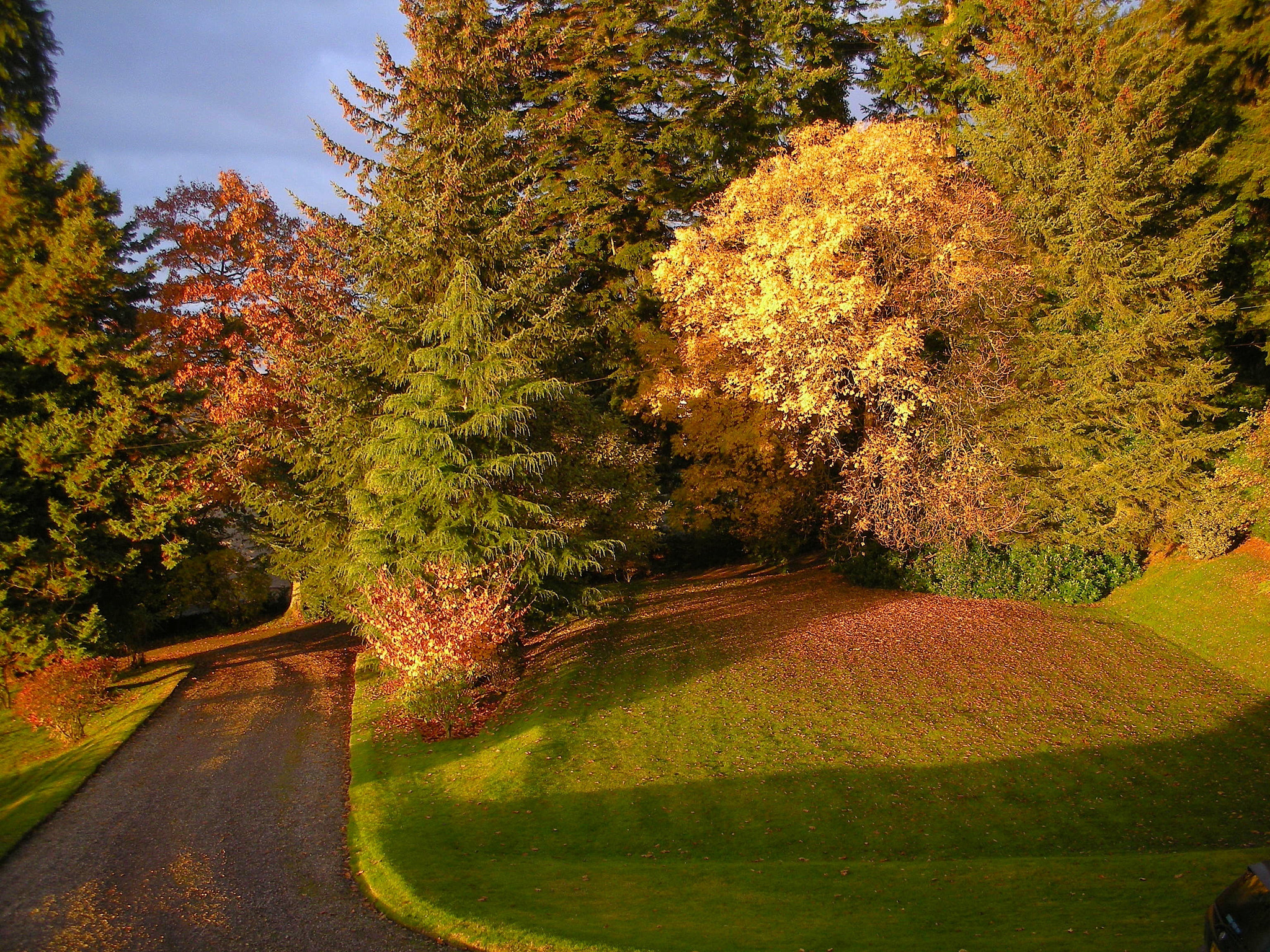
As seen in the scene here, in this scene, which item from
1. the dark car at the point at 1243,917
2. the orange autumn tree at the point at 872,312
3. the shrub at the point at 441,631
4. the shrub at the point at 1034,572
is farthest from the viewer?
the shrub at the point at 1034,572

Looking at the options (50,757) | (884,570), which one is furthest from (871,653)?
(50,757)

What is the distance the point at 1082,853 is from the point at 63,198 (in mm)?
22961

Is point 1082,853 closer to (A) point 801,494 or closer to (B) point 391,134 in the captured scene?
(A) point 801,494

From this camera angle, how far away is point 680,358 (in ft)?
72.3

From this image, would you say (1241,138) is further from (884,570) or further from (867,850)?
(867,850)

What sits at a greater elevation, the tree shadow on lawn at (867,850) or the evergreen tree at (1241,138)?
the evergreen tree at (1241,138)

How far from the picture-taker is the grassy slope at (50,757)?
12117 mm

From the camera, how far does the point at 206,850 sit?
10297mm

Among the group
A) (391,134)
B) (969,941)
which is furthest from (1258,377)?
(391,134)

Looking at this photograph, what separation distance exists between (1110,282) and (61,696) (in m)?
25.0

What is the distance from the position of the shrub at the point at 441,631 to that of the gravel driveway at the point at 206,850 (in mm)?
1979

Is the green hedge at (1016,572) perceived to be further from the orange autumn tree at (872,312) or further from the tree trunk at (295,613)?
the tree trunk at (295,613)

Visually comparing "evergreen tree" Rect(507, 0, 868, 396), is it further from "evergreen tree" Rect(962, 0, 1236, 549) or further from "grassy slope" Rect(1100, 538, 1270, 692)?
"grassy slope" Rect(1100, 538, 1270, 692)

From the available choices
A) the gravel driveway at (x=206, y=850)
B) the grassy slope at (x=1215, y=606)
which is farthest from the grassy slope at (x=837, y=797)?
the gravel driveway at (x=206, y=850)
